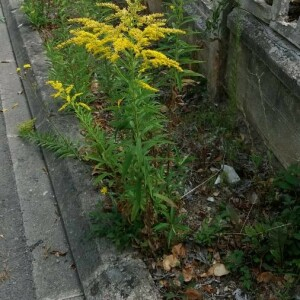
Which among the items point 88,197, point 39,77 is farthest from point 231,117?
point 39,77

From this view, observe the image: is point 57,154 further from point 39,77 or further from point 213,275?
point 213,275

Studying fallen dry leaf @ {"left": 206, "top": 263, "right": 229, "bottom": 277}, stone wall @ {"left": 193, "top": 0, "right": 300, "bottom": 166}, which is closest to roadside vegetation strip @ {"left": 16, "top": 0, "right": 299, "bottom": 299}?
fallen dry leaf @ {"left": 206, "top": 263, "right": 229, "bottom": 277}

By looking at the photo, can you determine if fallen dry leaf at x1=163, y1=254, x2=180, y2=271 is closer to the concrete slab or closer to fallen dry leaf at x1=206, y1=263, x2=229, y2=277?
fallen dry leaf at x1=206, y1=263, x2=229, y2=277

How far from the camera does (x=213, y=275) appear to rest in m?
2.87

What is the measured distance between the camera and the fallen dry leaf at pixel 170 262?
9.48 ft

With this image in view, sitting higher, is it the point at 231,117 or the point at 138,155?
the point at 138,155

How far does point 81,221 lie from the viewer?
10.7ft

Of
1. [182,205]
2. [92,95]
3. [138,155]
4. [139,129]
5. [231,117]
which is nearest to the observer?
[138,155]

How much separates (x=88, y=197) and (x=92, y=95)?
53.1 inches

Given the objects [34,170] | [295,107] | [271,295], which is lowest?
[34,170]

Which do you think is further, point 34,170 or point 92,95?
point 92,95

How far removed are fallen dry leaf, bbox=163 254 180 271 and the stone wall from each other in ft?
Answer: 3.68

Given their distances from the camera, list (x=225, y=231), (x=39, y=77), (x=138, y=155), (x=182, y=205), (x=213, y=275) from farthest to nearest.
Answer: (x=39, y=77), (x=182, y=205), (x=225, y=231), (x=213, y=275), (x=138, y=155)

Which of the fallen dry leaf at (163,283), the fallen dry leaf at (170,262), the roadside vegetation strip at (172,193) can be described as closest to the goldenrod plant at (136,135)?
the roadside vegetation strip at (172,193)
